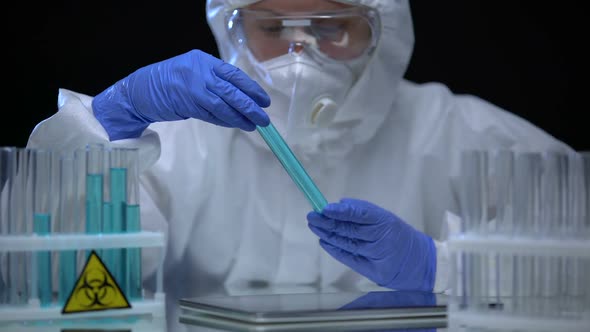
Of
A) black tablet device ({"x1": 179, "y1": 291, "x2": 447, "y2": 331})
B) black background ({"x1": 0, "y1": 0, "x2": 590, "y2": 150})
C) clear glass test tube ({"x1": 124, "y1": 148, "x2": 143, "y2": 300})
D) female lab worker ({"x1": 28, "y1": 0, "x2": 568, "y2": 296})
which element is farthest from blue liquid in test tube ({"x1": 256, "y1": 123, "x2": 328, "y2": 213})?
black background ({"x1": 0, "y1": 0, "x2": 590, "y2": 150})

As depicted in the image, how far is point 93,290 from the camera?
1521 mm

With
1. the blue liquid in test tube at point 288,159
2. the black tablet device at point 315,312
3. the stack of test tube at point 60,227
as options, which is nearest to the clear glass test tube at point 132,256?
the stack of test tube at point 60,227

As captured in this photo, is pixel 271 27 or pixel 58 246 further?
pixel 271 27

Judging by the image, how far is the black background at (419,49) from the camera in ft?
9.98

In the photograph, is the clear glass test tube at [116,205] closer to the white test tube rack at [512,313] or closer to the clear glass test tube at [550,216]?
the white test tube rack at [512,313]

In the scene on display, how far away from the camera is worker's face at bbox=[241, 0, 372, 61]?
222 centimetres

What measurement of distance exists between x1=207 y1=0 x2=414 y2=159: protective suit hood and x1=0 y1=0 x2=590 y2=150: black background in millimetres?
743

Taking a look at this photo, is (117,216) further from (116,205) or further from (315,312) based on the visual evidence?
(315,312)

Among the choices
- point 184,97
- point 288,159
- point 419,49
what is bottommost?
point 288,159

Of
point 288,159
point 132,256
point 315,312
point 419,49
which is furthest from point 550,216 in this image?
point 419,49

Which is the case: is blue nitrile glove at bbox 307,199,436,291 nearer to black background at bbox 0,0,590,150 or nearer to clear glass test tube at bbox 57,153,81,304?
clear glass test tube at bbox 57,153,81,304

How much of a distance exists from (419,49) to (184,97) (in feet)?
4.82

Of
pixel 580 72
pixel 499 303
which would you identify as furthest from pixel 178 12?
pixel 499 303

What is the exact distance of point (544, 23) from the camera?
3160 millimetres
